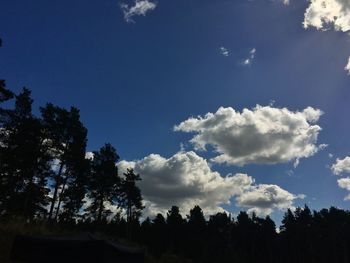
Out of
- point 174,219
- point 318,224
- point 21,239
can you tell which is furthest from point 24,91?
point 318,224

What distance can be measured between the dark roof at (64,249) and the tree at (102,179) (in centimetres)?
3677

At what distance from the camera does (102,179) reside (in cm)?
4956

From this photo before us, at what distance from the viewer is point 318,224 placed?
95.5 meters

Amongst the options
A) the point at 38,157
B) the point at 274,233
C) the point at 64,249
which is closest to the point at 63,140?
the point at 38,157

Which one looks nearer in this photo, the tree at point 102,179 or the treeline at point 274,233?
the tree at point 102,179

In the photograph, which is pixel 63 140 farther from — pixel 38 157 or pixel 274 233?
pixel 274 233

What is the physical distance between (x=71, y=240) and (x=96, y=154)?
128 ft

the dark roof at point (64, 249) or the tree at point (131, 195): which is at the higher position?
the tree at point (131, 195)

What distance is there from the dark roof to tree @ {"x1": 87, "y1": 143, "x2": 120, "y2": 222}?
36.8 m

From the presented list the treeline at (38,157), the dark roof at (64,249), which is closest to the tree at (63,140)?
the treeline at (38,157)

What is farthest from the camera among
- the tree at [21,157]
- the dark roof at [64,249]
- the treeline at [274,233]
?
the treeline at [274,233]

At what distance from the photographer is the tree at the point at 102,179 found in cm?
4944

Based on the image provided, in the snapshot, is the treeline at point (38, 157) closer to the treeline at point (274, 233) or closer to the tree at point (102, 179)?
the tree at point (102, 179)

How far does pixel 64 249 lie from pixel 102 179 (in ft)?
125
